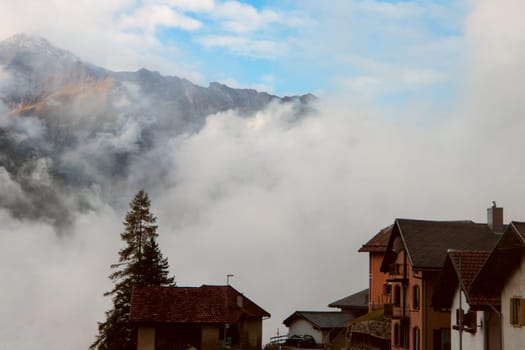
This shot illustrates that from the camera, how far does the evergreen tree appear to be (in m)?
71.9

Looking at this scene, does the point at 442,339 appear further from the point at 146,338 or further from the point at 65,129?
the point at 65,129

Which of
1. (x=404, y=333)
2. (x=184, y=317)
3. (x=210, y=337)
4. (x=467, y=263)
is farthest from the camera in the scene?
(x=184, y=317)

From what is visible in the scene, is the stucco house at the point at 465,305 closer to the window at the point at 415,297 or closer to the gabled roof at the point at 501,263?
the gabled roof at the point at 501,263

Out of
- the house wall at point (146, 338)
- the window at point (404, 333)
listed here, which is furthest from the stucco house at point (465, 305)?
the house wall at point (146, 338)

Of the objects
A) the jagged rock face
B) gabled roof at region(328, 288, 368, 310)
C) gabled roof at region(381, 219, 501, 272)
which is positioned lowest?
gabled roof at region(328, 288, 368, 310)

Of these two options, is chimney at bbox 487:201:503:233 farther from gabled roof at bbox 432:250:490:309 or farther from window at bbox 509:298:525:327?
window at bbox 509:298:525:327

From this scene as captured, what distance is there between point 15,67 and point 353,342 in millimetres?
151743

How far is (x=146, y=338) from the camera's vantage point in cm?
6512

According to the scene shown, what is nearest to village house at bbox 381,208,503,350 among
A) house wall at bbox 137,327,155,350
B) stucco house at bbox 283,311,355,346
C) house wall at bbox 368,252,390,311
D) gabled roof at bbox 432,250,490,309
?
gabled roof at bbox 432,250,490,309

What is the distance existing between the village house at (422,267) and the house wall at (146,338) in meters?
21.0

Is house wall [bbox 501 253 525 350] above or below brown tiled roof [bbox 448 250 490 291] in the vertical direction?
below

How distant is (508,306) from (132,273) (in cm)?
5226

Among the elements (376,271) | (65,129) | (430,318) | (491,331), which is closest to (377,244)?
(376,271)

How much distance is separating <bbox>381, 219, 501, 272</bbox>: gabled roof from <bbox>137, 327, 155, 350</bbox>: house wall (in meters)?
22.8
